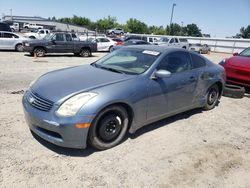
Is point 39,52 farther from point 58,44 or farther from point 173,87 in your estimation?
point 173,87

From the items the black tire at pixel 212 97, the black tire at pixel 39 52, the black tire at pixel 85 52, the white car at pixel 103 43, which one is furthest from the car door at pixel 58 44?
the black tire at pixel 212 97

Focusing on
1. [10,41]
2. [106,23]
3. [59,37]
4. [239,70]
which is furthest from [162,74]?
[106,23]

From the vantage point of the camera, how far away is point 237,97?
7371 mm

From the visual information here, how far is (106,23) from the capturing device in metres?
86.6

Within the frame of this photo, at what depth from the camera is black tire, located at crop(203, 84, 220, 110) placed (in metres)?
5.89

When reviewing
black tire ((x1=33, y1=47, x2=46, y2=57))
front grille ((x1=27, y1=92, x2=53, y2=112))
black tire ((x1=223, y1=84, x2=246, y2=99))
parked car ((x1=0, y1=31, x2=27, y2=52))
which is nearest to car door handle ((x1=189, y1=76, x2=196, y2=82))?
front grille ((x1=27, y1=92, x2=53, y2=112))

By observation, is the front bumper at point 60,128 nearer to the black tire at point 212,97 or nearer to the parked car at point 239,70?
the black tire at point 212,97

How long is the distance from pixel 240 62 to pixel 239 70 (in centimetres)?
33

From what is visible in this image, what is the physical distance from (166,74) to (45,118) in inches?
78.8

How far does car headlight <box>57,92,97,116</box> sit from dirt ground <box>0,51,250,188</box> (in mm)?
683

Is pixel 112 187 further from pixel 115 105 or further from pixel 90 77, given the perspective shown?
pixel 90 77

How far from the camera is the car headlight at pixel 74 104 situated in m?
3.31

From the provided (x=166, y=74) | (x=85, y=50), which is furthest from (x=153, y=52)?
(x=85, y=50)

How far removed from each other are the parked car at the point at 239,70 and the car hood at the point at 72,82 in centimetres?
505
